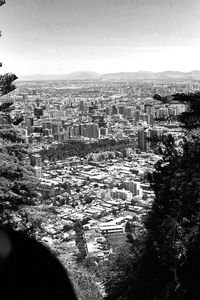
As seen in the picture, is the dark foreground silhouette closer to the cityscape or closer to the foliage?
the foliage

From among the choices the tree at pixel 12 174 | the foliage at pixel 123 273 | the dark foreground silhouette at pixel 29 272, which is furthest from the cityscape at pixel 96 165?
the dark foreground silhouette at pixel 29 272

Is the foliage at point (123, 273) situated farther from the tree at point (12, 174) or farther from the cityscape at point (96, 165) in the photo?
the tree at point (12, 174)

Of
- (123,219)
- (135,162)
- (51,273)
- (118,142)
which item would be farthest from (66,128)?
(51,273)

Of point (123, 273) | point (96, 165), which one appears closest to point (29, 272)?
point (123, 273)

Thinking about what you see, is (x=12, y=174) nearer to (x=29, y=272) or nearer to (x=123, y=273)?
(x=123, y=273)

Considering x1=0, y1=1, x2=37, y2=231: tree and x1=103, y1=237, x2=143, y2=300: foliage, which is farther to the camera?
x1=103, y1=237, x2=143, y2=300: foliage

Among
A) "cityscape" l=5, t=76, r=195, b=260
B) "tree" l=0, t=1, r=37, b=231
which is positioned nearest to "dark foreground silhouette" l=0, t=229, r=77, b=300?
"tree" l=0, t=1, r=37, b=231
